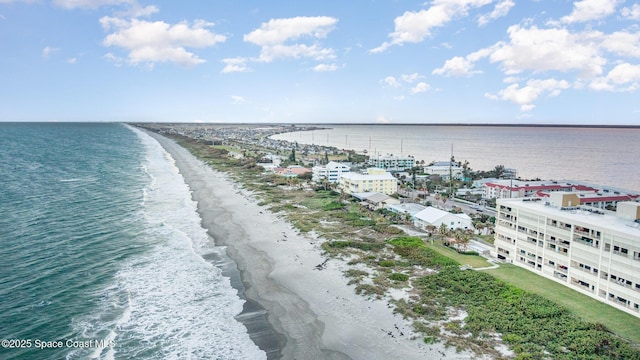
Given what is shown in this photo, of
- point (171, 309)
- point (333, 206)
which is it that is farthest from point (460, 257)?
point (171, 309)

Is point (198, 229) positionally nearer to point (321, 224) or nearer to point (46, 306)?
point (321, 224)

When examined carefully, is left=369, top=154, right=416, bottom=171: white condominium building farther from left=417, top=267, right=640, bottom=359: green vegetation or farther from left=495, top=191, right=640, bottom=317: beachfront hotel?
left=417, top=267, right=640, bottom=359: green vegetation

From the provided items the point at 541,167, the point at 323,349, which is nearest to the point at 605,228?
the point at 323,349

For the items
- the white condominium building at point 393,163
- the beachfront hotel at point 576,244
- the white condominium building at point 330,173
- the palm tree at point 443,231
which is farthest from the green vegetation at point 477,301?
the white condominium building at point 393,163

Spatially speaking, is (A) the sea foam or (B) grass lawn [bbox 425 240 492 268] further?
(B) grass lawn [bbox 425 240 492 268]

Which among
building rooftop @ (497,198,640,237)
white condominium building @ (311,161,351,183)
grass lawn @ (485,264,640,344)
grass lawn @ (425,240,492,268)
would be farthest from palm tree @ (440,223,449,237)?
white condominium building @ (311,161,351,183)

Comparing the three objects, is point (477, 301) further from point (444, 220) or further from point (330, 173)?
point (330, 173)

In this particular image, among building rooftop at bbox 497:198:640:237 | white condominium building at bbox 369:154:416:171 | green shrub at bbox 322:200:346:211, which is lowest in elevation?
green shrub at bbox 322:200:346:211
